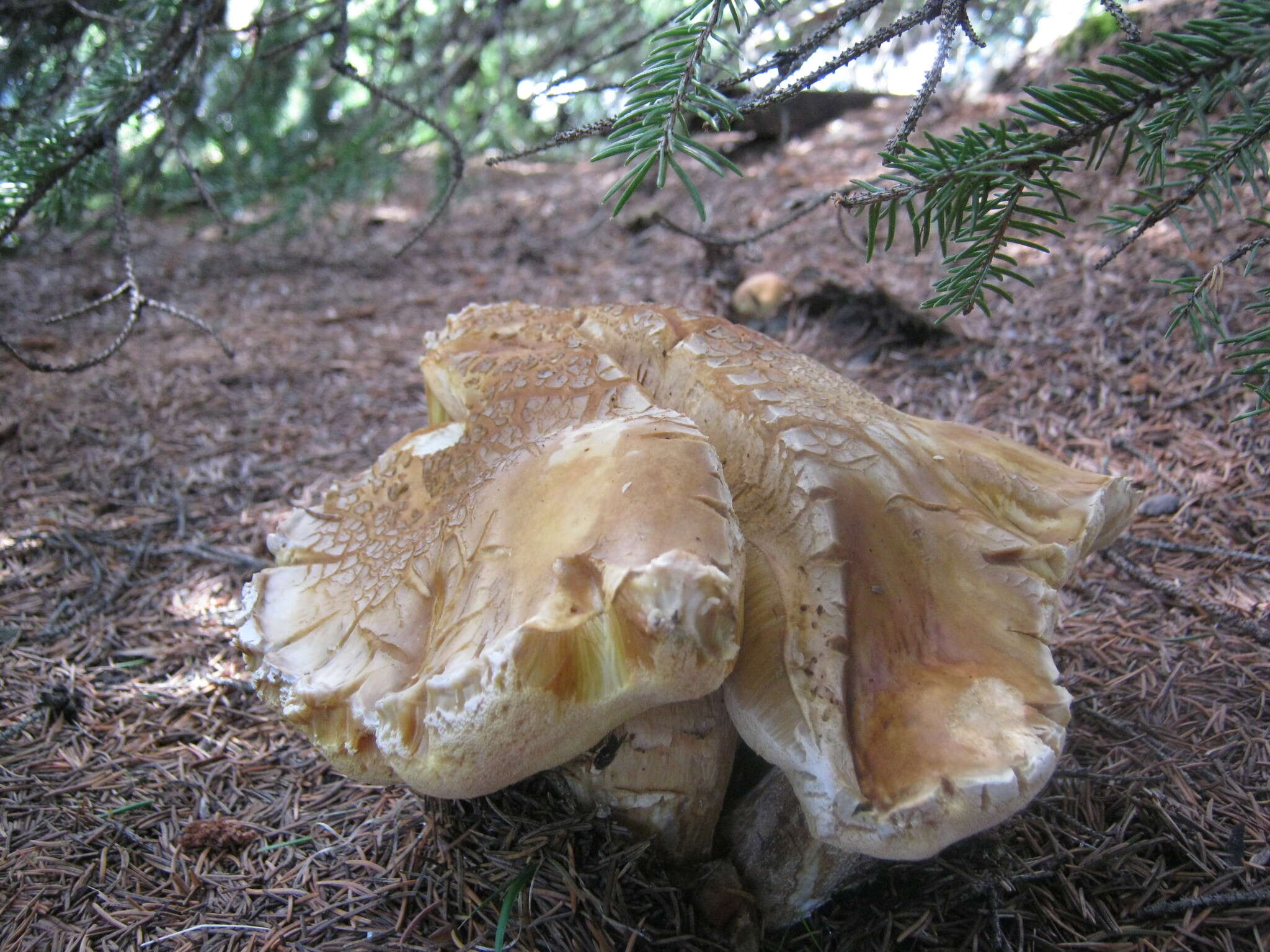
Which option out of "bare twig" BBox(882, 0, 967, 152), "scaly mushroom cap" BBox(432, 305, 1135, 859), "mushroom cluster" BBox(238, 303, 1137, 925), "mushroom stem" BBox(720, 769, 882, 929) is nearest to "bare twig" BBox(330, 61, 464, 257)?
"mushroom cluster" BBox(238, 303, 1137, 925)

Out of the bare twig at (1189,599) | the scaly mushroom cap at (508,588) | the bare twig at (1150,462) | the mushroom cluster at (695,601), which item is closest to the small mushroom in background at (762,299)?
the bare twig at (1150,462)

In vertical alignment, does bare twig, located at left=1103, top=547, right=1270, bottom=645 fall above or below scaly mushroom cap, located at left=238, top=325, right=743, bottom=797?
below

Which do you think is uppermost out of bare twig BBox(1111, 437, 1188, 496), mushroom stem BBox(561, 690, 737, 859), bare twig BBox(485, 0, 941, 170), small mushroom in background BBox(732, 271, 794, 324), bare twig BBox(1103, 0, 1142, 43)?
bare twig BBox(485, 0, 941, 170)

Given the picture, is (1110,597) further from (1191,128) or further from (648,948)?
(1191,128)

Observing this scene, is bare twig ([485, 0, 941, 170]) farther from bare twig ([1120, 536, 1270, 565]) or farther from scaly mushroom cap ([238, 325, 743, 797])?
bare twig ([1120, 536, 1270, 565])

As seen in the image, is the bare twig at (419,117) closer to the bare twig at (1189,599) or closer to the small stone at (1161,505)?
the bare twig at (1189,599)

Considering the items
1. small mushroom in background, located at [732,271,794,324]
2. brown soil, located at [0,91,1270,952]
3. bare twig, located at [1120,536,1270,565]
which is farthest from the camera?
small mushroom in background, located at [732,271,794,324]

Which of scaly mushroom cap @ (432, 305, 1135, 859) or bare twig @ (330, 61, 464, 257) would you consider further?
bare twig @ (330, 61, 464, 257)

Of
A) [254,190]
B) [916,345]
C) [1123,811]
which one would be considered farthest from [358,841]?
[254,190]
